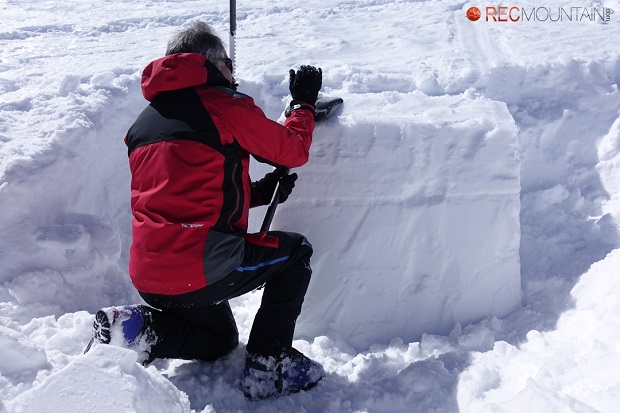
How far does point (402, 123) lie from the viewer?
2.96 metres

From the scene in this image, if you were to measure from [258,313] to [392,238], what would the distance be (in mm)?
768

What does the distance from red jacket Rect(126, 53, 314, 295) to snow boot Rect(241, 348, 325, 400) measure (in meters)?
0.43

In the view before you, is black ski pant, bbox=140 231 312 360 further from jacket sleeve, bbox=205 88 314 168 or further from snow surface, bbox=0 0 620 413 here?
jacket sleeve, bbox=205 88 314 168

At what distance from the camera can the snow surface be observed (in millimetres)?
2248

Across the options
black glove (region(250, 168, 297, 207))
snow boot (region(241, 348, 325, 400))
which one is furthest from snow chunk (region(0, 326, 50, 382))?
black glove (region(250, 168, 297, 207))

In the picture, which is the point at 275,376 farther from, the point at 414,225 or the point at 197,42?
the point at 197,42

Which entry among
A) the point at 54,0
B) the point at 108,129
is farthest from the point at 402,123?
the point at 54,0

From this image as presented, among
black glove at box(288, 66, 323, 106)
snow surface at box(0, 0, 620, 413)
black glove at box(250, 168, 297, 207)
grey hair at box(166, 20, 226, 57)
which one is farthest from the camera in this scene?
black glove at box(250, 168, 297, 207)

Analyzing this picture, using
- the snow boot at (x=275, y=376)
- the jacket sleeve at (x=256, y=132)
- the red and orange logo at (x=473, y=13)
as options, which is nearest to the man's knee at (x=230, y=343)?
the snow boot at (x=275, y=376)

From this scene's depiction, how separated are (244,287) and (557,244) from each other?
6.01 ft

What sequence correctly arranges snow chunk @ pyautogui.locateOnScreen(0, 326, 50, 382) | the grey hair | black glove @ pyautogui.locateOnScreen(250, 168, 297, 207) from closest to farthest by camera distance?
snow chunk @ pyautogui.locateOnScreen(0, 326, 50, 382), the grey hair, black glove @ pyautogui.locateOnScreen(250, 168, 297, 207)

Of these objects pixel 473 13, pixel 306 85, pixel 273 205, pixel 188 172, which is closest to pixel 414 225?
pixel 273 205

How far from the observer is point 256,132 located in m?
2.36

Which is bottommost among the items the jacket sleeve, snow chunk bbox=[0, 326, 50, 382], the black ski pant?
the black ski pant
